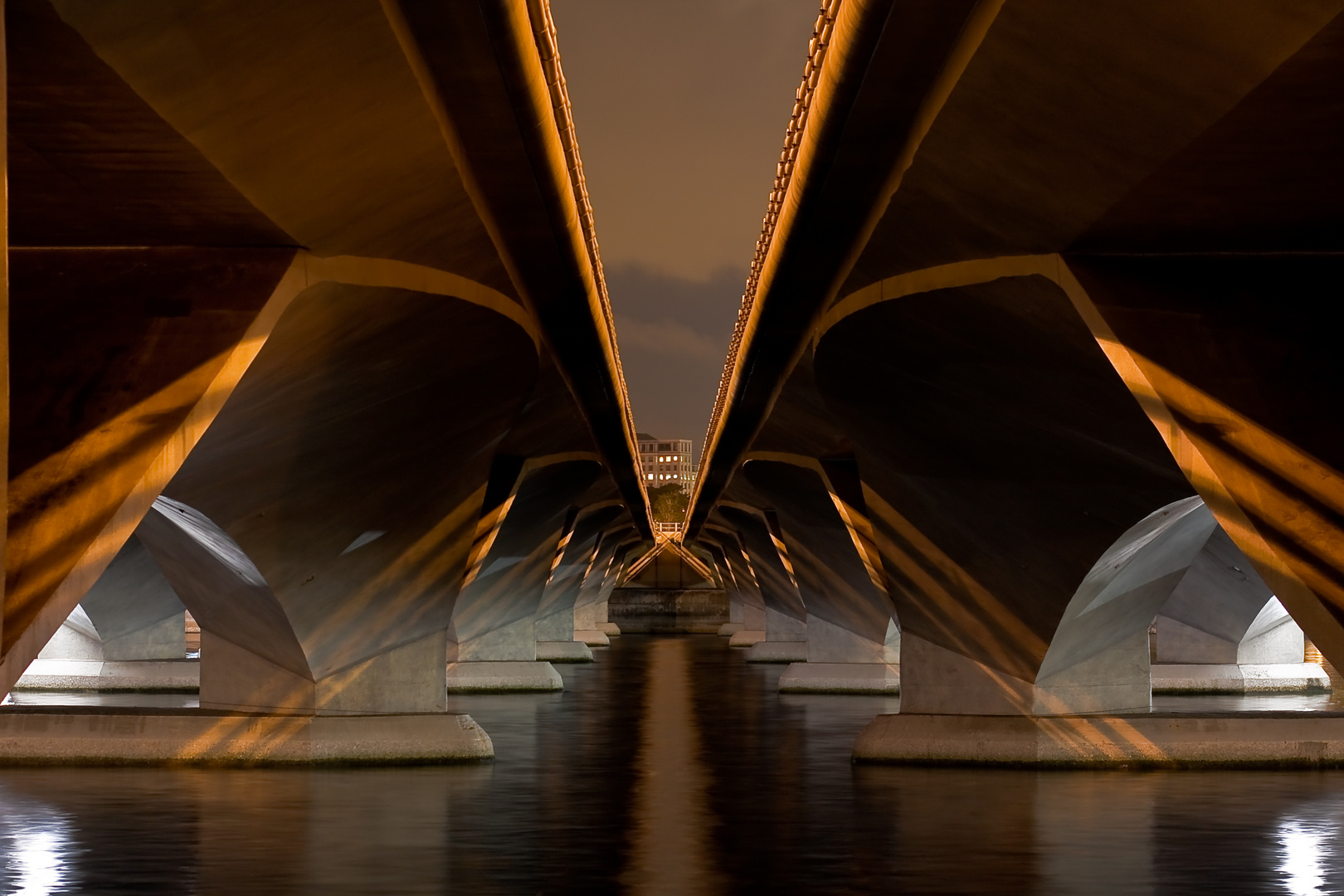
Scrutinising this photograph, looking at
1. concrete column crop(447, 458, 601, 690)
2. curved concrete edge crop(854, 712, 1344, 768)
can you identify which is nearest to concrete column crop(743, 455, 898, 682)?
concrete column crop(447, 458, 601, 690)

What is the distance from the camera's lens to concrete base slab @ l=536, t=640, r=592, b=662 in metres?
89.2

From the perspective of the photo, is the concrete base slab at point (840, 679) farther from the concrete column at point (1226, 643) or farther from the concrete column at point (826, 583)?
the concrete column at point (1226, 643)

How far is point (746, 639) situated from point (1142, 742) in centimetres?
8360

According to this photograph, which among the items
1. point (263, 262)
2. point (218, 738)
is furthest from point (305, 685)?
point (263, 262)

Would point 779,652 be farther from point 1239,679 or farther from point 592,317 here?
point 592,317

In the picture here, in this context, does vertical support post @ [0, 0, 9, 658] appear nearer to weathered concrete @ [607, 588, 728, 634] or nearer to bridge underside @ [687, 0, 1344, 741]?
bridge underside @ [687, 0, 1344, 741]

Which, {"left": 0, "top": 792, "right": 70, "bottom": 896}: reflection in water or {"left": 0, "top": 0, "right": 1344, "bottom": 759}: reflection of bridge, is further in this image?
{"left": 0, "top": 792, "right": 70, "bottom": 896}: reflection in water

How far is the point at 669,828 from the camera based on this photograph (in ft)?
80.1

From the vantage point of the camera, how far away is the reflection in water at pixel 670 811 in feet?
65.6

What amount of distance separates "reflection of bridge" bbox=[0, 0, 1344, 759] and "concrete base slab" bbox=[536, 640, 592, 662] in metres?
52.6

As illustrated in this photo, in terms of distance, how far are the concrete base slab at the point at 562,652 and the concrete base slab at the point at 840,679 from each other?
2622cm

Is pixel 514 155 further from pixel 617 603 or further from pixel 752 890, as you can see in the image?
pixel 617 603

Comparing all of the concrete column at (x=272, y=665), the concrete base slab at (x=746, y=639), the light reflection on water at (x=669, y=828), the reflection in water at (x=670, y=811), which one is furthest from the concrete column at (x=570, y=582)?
the light reflection on water at (x=669, y=828)

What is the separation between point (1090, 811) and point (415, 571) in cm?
1684
